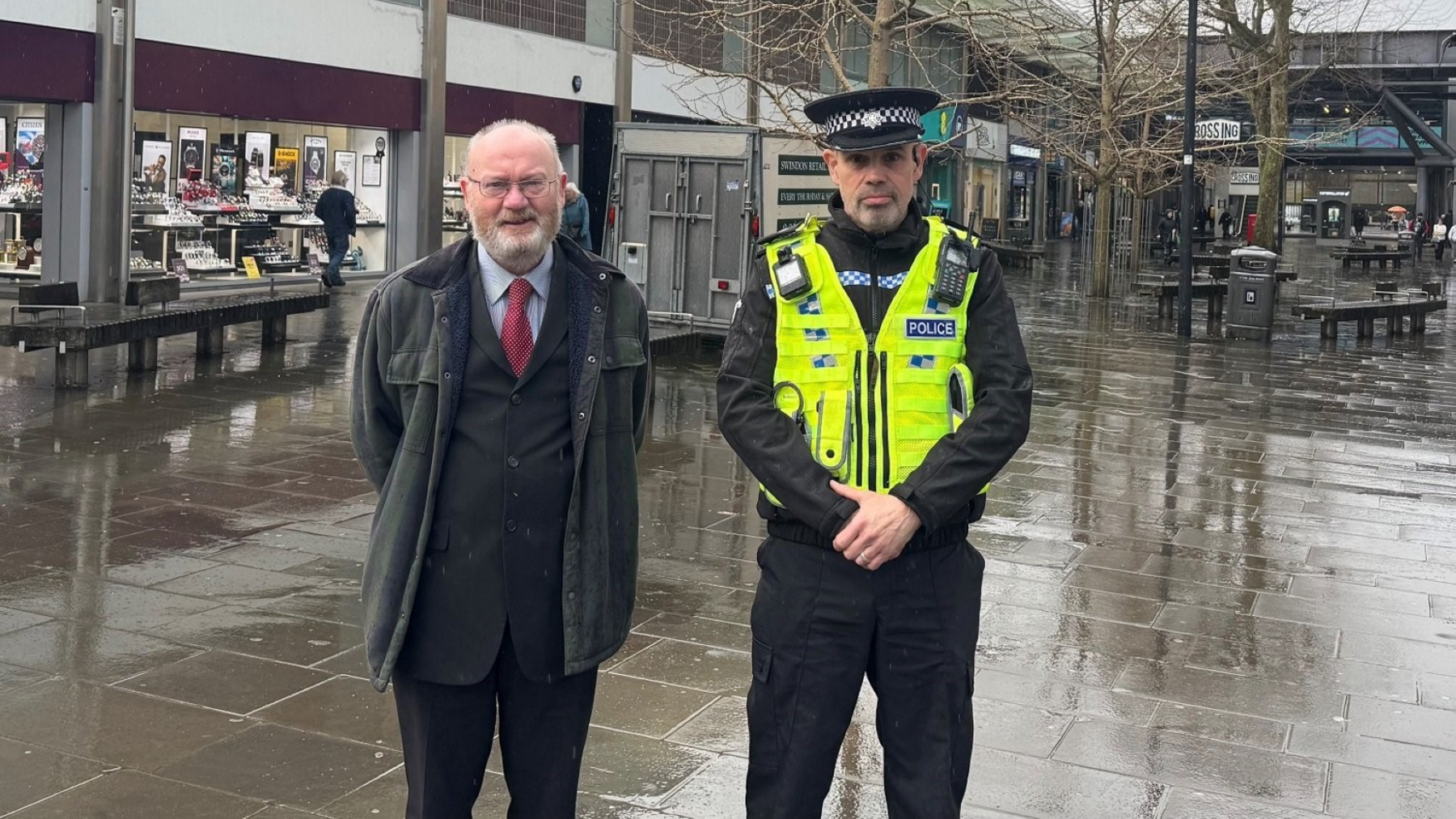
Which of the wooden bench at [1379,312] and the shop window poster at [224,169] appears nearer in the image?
the shop window poster at [224,169]

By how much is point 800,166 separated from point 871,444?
14.5m

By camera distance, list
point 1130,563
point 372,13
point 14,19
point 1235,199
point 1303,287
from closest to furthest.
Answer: point 1130,563
point 14,19
point 372,13
point 1303,287
point 1235,199

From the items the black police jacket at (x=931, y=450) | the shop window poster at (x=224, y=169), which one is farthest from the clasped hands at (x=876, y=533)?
the shop window poster at (x=224, y=169)

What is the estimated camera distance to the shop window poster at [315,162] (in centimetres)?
2384

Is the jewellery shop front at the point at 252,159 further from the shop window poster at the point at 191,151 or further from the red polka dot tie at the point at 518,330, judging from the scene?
the red polka dot tie at the point at 518,330

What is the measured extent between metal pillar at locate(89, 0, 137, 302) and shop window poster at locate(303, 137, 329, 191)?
4.04 m

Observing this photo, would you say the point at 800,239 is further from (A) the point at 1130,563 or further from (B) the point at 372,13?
(B) the point at 372,13

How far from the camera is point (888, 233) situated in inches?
151

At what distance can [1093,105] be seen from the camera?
97.3 ft

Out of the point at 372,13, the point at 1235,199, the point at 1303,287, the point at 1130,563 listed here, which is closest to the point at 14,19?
the point at 372,13

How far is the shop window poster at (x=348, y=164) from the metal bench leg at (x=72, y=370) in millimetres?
11600

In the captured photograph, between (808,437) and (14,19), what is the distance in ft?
55.3

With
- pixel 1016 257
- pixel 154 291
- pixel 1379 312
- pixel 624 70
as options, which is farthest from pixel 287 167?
pixel 1016 257

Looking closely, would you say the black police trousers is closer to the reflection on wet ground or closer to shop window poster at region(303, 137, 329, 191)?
the reflection on wet ground
